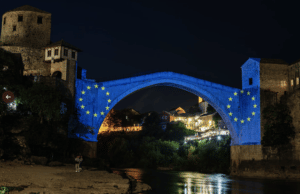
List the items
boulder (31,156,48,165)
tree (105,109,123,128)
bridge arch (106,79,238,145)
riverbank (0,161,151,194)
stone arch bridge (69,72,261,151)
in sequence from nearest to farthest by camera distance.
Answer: riverbank (0,161,151,194) → boulder (31,156,48,165) → stone arch bridge (69,72,261,151) → bridge arch (106,79,238,145) → tree (105,109,123,128)

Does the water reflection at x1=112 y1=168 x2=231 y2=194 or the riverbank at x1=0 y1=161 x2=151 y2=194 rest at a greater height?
→ the riverbank at x1=0 y1=161 x2=151 y2=194

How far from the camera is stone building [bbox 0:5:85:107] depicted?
28.9m

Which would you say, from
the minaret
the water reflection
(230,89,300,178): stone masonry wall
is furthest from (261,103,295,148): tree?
the minaret

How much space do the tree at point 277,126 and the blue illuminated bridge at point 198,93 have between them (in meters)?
0.91

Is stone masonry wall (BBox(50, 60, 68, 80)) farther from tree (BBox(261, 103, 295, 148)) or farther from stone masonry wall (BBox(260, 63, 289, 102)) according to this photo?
tree (BBox(261, 103, 295, 148))

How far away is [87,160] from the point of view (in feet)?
87.4

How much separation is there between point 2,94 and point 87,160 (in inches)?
359

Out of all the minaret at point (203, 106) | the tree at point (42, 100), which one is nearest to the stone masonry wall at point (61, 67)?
the tree at point (42, 100)

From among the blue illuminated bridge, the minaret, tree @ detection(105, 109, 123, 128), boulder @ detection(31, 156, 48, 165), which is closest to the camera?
boulder @ detection(31, 156, 48, 165)

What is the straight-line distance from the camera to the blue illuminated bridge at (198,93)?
2898 cm

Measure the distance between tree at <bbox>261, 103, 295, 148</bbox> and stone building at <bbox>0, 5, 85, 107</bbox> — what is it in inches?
733

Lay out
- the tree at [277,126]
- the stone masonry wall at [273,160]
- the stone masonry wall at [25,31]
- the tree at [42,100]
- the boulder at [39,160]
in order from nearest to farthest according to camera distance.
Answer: the boulder at [39,160] → the tree at [42,100] → the stone masonry wall at [273,160] → the tree at [277,126] → the stone masonry wall at [25,31]

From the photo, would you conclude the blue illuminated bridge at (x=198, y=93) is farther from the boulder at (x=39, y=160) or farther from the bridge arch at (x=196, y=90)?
the boulder at (x=39, y=160)

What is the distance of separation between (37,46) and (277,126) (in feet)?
80.6
